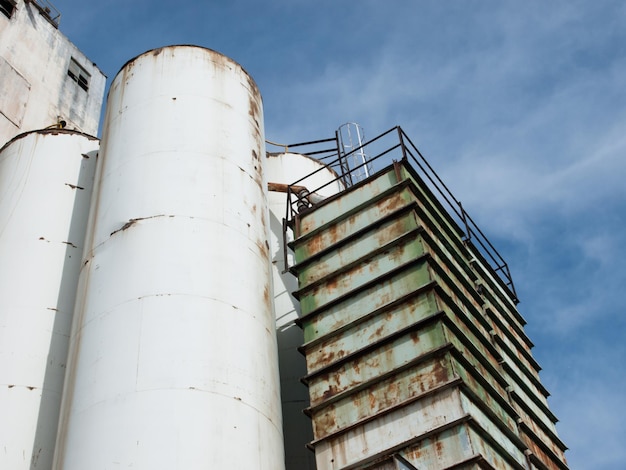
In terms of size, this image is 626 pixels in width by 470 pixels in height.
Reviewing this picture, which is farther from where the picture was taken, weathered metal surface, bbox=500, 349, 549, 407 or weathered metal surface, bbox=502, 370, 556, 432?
weathered metal surface, bbox=500, 349, 549, 407

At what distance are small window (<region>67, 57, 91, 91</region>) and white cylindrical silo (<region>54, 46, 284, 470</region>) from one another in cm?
1356

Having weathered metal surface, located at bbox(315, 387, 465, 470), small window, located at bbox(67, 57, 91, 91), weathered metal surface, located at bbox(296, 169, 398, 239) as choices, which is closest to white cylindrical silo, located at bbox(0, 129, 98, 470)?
weathered metal surface, located at bbox(296, 169, 398, 239)

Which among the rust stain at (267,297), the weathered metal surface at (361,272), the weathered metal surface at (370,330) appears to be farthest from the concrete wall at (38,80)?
the weathered metal surface at (370,330)

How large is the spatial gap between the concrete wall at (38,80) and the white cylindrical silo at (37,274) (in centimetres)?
686

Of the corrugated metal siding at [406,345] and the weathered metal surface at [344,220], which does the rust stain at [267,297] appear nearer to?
the corrugated metal siding at [406,345]

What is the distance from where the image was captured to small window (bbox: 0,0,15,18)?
2647cm

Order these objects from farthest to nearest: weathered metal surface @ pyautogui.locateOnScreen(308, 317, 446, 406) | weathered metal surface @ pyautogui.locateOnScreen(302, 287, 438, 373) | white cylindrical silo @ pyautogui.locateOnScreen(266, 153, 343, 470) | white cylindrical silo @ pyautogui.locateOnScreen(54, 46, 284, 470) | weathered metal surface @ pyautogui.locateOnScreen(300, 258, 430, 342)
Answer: white cylindrical silo @ pyautogui.locateOnScreen(266, 153, 343, 470), weathered metal surface @ pyautogui.locateOnScreen(300, 258, 430, 342), weathered metal surface @ pyautogui.locateOnScreen(302, 287, 438, 373), weathered metal surface @ pyautogui.locateOnScreen(308, 317, 446, 406), white cylindrical silo @ pyautogui.locateOnScreen(54, 46, 284, 470)

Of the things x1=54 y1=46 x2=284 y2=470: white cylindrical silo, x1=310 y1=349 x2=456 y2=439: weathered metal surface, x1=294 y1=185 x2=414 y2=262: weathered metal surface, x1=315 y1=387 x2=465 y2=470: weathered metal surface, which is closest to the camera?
x1=54 y1=46 x2=284 y2=470: white cylindrical silo

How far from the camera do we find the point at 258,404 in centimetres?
1178

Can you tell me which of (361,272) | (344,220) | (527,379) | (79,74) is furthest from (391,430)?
(79,74)

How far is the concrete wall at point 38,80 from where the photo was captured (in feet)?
81.2

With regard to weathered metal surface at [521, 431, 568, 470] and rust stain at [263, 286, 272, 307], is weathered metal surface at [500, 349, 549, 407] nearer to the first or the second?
weathered metal surface at [521, 431, 568, 470]

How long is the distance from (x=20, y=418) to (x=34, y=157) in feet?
20.7

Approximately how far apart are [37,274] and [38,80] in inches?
541
